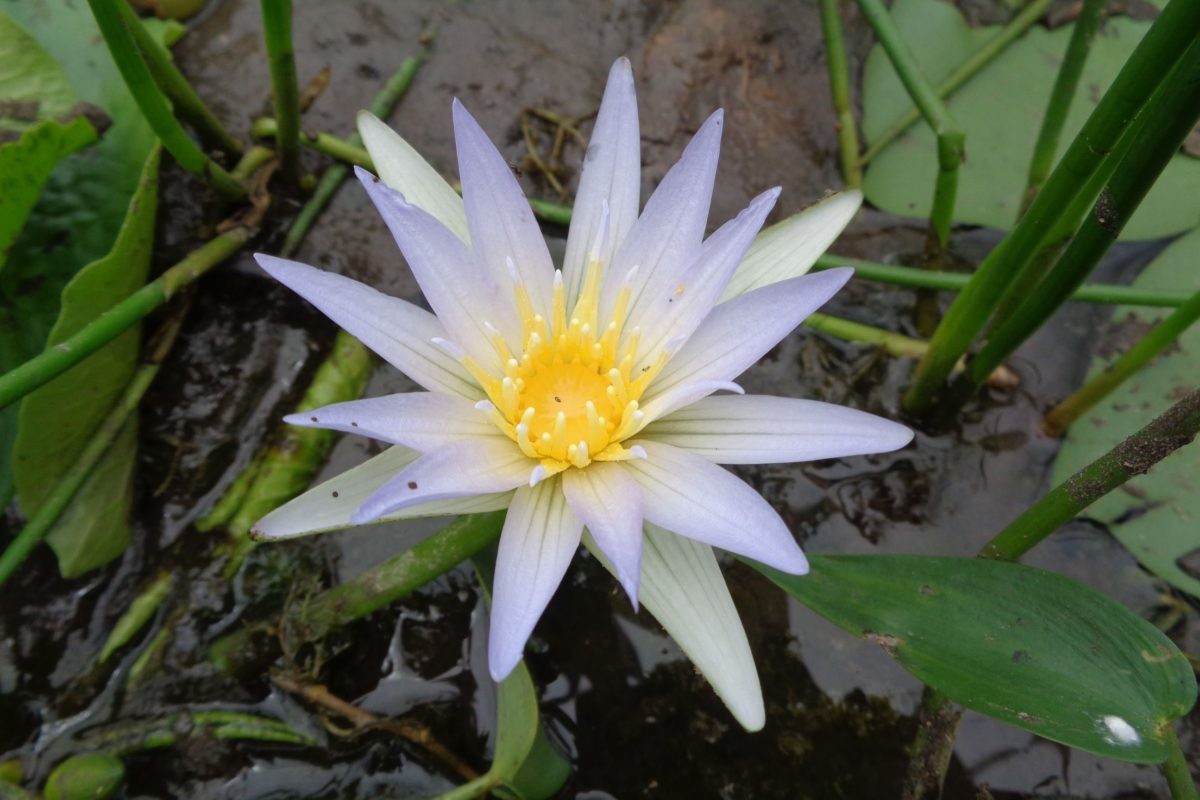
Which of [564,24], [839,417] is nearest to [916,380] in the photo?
[839,417]

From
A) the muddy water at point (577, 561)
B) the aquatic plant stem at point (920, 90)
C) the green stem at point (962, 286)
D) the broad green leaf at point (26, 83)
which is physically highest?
Answer: the aquatic plant stem at point (920, 90)

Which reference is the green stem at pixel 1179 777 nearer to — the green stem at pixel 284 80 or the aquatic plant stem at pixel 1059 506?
the aquatic plant stem at pixel 1059 506

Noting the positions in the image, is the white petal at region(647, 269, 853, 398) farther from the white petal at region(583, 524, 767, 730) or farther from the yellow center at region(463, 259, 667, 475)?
the white petal at region(583, 524, 767, 730)

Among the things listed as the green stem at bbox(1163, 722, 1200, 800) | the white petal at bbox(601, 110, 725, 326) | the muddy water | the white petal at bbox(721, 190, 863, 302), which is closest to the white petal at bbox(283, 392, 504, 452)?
the white petal at bbox(601, 110, 725, 326)

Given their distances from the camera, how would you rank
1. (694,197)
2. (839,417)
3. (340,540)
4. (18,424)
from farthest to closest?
(340,540) → (18,424) → (694,197) → (839,417)

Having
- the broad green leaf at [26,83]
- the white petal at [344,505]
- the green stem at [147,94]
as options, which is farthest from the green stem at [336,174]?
the white petal at [344,505]

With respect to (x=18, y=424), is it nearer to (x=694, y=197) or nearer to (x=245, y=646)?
(x=245, y=646)
